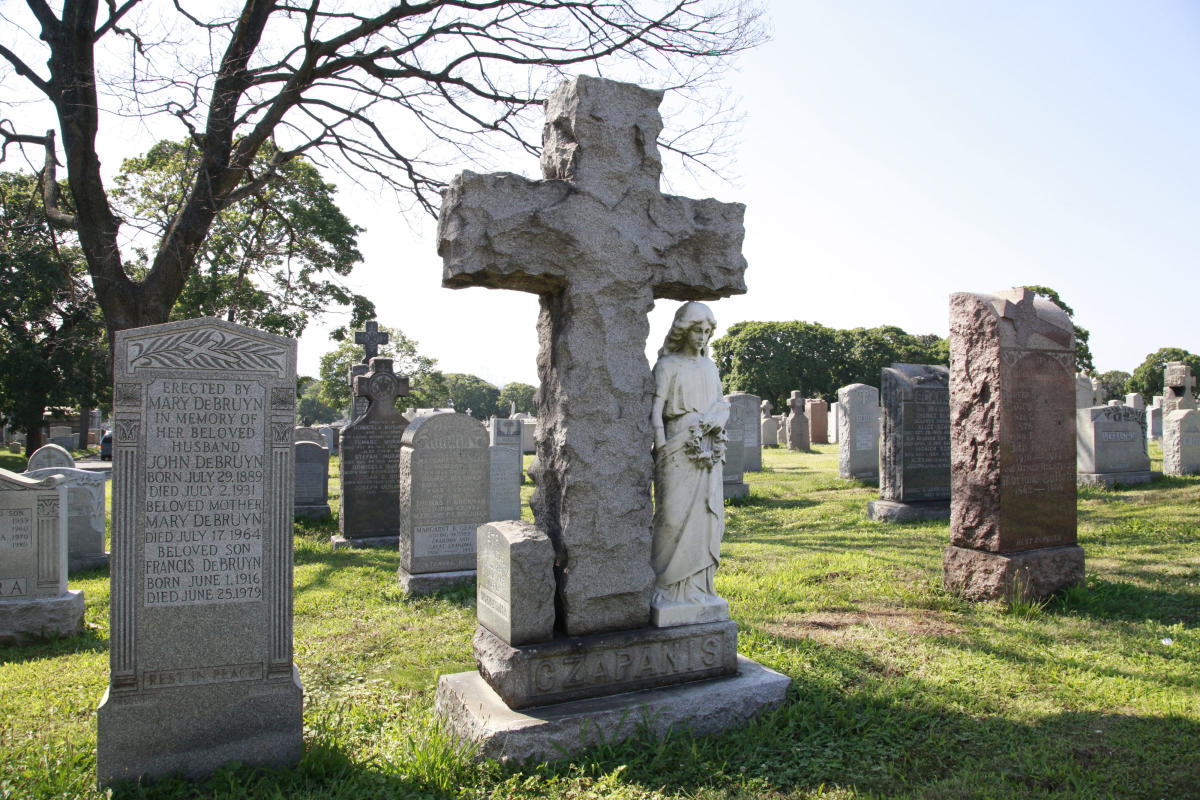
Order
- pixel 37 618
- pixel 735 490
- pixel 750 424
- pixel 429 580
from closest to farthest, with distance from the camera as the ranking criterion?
1. pixel 37 618
2. pixel 429 580
3. pixel 735 490
4. pixel 750 424

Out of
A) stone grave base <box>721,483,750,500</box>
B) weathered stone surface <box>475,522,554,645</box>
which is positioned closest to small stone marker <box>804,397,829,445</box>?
stone grave base <box>721,483,750,500</box>

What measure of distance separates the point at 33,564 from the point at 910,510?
9.38m

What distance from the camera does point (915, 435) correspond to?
374 inches

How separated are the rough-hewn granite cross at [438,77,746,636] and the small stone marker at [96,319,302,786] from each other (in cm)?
117

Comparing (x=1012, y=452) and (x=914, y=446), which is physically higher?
(x=1012, y=452)

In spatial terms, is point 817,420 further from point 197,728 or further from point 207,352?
point 197,728

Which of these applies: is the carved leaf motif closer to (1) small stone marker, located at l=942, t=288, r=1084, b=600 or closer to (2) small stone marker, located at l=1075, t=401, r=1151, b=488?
(1) small stone marker, located at l=942, t=288, r=1084, b=600

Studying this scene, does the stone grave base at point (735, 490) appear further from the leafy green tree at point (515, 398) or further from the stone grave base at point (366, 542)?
the leafy green tree at point (515, 398)

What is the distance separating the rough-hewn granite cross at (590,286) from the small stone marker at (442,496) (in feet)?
11.5

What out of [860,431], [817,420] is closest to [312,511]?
[860,431]

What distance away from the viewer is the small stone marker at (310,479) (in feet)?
36.2

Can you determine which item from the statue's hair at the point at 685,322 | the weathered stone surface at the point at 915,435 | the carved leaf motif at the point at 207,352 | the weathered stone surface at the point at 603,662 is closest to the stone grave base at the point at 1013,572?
the weathered stone surface at the point at 603,662

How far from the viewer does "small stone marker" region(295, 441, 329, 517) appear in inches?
434

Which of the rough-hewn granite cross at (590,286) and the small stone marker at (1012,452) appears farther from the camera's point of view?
the small stone marker at (1012,452)
